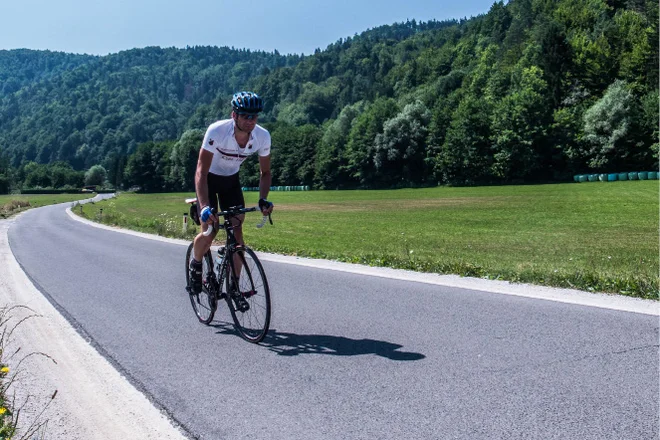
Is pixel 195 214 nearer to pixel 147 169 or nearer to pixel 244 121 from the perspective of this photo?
pixel 244 121

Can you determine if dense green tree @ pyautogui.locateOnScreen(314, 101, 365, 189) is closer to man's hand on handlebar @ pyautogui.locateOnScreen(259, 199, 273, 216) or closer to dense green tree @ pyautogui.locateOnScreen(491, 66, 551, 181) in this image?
dense green tree @ pyautogui.locateOnScreen(491, 66, 551, 181)

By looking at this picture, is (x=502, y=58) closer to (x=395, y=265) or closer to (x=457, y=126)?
(x=457, y=126)

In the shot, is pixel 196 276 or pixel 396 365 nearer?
pixel 396 365

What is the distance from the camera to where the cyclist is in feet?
18.0

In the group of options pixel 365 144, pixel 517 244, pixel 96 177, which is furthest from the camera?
pixel 96 177

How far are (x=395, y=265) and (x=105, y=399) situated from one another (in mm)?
6660

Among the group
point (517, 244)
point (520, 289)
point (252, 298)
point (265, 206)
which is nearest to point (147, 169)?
point (517, 244)

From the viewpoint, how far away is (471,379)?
406cm

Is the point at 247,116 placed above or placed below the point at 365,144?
below

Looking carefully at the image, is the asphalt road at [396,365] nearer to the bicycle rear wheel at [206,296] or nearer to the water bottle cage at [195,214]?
the bicycle rear wheel at [206,296]

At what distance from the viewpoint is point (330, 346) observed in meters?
5.21

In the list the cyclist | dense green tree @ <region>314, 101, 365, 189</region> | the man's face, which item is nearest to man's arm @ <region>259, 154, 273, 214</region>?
the cyclist

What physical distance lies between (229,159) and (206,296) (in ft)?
5.16

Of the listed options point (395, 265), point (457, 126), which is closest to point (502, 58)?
point (457, 126)
